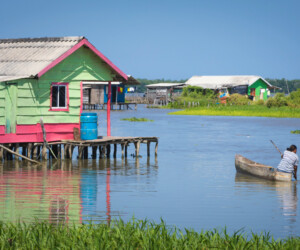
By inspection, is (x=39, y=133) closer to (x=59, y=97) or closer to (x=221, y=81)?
(x=59, y=97)

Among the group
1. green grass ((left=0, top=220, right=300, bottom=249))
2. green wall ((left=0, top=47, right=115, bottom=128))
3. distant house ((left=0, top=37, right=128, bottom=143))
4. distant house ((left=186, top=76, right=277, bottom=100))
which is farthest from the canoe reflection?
distant house ((left=186, top=76, right=277, bottom=100))

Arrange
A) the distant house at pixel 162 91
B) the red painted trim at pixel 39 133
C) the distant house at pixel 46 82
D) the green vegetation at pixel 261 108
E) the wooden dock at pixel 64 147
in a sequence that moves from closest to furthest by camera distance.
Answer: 1. the distant house at pixel 46 82
2. the red painted trim at pixel 39 133
3. the wooden dock at pixel 64 147
4. the green vegetation at pixel 261 108
5. the distant house at pixel 162 91

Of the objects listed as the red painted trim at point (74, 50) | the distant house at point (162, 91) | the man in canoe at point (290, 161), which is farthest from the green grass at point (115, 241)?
the distant house at point (162, 91)

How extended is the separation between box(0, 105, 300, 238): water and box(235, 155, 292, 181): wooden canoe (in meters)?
0.24

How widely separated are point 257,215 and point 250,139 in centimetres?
2906

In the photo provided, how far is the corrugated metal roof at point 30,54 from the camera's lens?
25514 mm

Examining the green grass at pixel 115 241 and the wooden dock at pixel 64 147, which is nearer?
the green grass at pixel 115 241

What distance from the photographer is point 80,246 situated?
35.5ft

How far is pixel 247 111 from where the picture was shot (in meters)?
76.1

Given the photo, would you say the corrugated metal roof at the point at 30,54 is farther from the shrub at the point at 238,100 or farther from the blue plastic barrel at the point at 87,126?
the shrub at the point at 238,100

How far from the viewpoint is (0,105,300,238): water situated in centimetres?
1553

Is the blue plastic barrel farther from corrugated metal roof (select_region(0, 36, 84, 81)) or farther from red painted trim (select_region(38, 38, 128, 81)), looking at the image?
corrugated metal roof (select_region(0, 36, 84, 81))

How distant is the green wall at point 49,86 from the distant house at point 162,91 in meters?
75.5

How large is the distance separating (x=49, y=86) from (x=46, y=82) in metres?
0.20
